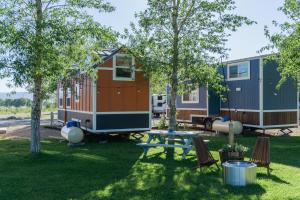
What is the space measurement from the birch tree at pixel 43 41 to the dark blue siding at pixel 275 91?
7492 millimetres

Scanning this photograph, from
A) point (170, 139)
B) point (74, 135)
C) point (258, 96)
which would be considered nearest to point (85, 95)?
point (74, 135)

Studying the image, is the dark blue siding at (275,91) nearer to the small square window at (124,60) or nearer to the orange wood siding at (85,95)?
the small square window at (124,60)

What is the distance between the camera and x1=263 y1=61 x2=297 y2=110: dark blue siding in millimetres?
14000

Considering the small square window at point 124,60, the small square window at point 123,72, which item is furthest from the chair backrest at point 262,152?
the small square window at point 124,60

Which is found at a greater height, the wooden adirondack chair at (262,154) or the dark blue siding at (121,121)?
the dark blue siding at (121,121)

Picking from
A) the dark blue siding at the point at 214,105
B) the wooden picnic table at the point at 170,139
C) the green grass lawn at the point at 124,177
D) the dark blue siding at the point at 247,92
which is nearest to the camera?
the green grass lawn at the point at 124,177

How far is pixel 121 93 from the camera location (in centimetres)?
1233

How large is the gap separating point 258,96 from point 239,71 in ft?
4.97

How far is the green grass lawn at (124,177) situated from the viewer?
18.6ft

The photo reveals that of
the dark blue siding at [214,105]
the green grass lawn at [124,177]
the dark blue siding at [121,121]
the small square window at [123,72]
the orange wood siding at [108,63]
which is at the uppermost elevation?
the orange wood siding at [108,63]

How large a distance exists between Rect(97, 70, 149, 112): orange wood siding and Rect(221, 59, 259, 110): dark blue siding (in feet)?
14.8

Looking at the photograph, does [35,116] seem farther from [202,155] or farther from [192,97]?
[192,97]

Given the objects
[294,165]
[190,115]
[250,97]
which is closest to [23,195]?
[294,165]

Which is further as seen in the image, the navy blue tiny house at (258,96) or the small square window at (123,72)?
the navy blue tiny house at (258,96)
